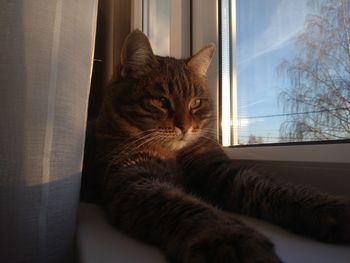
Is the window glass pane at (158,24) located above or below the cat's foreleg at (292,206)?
above

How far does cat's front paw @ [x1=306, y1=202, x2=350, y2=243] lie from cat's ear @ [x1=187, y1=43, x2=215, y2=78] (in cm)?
61

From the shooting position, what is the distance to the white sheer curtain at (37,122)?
0.51 meters

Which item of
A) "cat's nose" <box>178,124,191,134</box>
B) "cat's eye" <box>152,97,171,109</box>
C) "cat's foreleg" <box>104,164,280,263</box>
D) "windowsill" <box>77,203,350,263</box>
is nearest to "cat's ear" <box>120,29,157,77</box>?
"cat's eye" <box>152,97,171,109</box>

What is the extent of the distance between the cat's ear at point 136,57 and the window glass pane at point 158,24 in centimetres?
66

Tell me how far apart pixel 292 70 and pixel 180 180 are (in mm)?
448

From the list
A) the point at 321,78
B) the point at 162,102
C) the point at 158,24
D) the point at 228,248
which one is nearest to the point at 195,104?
the point at 162,102

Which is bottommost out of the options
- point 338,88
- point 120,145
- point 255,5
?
point 120,145

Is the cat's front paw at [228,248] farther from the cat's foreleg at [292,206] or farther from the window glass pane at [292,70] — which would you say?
the window glass pane at [292,70]

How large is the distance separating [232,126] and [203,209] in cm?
70

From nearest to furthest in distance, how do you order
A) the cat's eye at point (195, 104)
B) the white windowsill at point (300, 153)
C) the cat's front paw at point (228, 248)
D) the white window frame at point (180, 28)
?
the cat's front paw at point (228, 248)
the white windowsill at point (300, 153)
the cat's eye at point (195, 104)
the white window frame at point (180, 28)

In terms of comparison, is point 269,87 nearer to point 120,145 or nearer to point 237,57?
point 237,57

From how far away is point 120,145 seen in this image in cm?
85

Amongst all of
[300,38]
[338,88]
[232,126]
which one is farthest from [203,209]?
[232,126]

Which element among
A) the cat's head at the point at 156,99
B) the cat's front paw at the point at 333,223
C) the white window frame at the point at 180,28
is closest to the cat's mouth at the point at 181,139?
the cat's head at the point at 156,99
